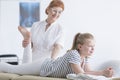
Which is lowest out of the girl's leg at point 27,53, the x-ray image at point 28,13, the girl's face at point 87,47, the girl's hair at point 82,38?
the girl's leg at point 27,53

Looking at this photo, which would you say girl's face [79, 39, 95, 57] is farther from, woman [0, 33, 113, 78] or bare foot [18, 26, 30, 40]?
bare foot [18, 26, 30, 40]

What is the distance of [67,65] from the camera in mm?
1620

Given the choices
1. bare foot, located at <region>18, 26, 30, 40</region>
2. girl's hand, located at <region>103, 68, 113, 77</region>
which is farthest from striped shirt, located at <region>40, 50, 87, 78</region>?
bare foot, located at <region>18, 26, 30, 40</region>

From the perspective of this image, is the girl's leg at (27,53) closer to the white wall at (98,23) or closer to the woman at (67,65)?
the woman at (67,65)

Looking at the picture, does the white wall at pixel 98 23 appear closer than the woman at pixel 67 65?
No

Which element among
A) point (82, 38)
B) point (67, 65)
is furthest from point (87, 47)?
point (67, 65)

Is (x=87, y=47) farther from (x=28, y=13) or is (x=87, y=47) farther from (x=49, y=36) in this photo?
(x=28, y=13)

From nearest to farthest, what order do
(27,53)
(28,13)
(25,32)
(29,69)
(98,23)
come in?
(29,69), (25,32), (27,53), (98,23), (28,13)

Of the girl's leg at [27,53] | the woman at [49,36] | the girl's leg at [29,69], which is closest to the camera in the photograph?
the girl's leg at [29,69]

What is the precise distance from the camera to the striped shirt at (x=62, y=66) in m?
1.61

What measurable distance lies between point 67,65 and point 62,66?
3cm

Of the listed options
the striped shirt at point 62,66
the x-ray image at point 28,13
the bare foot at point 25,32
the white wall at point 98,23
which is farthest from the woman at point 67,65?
the x-ray image at point 28,13

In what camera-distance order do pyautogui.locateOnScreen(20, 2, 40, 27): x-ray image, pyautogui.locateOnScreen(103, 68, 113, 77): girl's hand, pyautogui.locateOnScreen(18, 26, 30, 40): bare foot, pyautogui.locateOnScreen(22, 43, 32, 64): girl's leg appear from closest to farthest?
1. pyautogui.locateOnScreen(103, 68, 113, 77): girl's hand
2. pyautogui.locateOnScreen(18, 26, 30, 40): bare foot
3. pyautogui.locateOnScreen(22, 43, 32, 64): girl's leg
4. pyautogui.locateOnScreen(20, 2, 40, 27): x-ray image

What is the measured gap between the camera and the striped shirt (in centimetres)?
161
